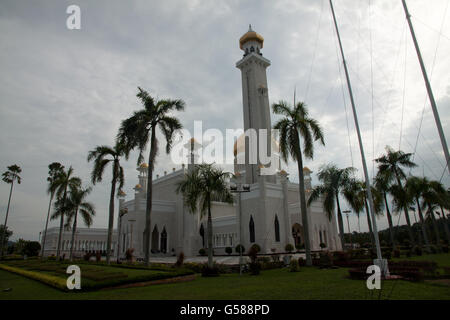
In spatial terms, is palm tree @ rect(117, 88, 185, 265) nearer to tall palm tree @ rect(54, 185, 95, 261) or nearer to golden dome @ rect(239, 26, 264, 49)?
tall palm tree @ rect(54, 185, 95, 261)

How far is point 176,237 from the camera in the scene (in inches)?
1501

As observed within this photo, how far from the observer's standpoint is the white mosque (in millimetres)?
31047

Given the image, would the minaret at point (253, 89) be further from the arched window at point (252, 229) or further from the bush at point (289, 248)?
the bush at point (289, 248)

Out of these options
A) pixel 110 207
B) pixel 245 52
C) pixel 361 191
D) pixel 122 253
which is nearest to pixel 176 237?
pixel 122 253

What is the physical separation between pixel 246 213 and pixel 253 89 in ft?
59.0

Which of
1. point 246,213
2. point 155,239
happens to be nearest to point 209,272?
point 246,213

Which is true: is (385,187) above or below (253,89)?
below

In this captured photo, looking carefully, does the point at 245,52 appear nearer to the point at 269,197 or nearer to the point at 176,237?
the point at 269,197

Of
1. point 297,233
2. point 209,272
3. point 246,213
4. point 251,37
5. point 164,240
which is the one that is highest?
point 251,37

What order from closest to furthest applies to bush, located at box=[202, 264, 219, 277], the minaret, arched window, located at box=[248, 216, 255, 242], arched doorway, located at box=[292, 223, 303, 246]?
bush, located at box=[202, 264, 219, 277] < arched window, located at box=[248, 216, 255, 242] < arched doorway, located at box=[292, 223, 303, 246] < the minaret

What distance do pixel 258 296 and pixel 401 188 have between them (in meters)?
23.5

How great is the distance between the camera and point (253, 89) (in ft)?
133

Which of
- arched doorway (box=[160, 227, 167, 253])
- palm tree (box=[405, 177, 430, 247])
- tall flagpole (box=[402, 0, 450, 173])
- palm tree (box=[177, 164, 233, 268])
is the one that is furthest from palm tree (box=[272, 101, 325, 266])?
arched doorway (box=[160, 227, 167, 253])

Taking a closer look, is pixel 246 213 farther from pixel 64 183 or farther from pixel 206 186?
pixel 64 183
